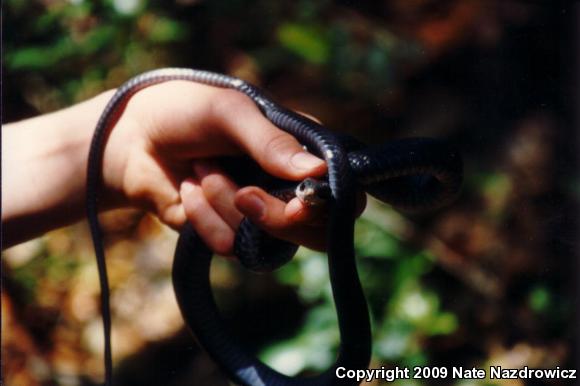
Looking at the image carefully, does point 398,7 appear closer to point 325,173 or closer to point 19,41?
point 19,41

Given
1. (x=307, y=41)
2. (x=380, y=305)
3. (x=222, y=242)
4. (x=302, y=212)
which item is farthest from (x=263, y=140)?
(x=307, y=41)

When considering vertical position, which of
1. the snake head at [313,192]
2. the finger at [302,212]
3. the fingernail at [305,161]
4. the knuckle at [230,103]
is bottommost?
the finger at [302,212]

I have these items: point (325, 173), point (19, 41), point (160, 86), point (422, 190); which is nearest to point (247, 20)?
point (19, 41)

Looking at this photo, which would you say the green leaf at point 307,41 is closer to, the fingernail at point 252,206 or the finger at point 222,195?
the finger at point 222,195

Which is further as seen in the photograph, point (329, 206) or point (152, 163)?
point (152, 163)

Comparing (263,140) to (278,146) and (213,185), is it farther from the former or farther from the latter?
(213,185)

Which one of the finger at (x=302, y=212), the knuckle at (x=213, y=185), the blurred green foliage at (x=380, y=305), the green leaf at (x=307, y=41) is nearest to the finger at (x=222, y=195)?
the knuckle at (x=213, y=185)

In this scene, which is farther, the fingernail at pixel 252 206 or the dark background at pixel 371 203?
the dark background at pixel 371 203
